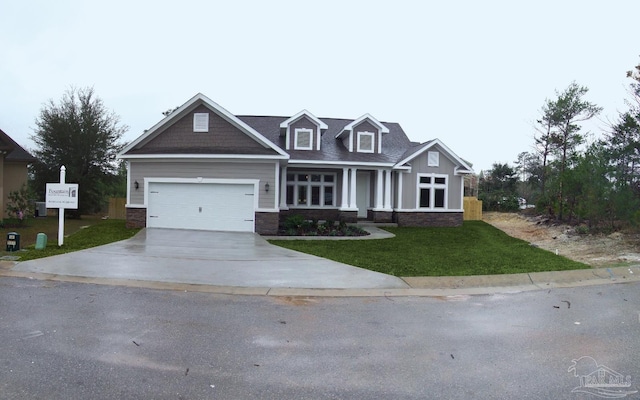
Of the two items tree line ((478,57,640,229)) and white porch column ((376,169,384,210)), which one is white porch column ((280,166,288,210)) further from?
tree line ((478,57,640,229))

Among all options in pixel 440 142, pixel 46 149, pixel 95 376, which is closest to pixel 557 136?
pixel 440 142

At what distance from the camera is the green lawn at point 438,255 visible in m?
9.38

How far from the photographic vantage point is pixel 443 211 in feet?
70.7

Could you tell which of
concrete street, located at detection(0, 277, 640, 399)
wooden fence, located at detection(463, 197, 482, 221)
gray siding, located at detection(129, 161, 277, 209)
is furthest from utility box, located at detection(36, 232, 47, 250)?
wooden fence, located at detection(463, 197, 482, 221)

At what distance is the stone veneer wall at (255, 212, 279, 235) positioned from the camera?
16.3m

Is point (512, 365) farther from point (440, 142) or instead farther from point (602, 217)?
point (440, 142)

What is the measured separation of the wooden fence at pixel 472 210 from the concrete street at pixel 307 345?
19.8 m

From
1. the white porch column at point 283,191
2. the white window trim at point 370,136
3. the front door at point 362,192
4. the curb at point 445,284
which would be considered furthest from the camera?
the front door at point 362,192

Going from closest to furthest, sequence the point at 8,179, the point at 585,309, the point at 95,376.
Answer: the point at 95,376, the point at 585,309, the point at 8,179

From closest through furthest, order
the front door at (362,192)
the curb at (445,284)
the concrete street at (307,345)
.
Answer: the concrete street at (307,345) < the curb at (445,284) < the front door at (362,192)

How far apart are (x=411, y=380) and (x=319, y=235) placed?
12.2 meters

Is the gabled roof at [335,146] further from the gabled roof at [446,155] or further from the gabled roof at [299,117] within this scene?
the gabled roof at [299,117]

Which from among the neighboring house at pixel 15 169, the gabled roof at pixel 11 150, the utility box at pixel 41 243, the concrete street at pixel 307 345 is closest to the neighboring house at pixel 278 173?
the utility box at pixel 41 243

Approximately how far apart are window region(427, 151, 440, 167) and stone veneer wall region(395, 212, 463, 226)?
2485mm
